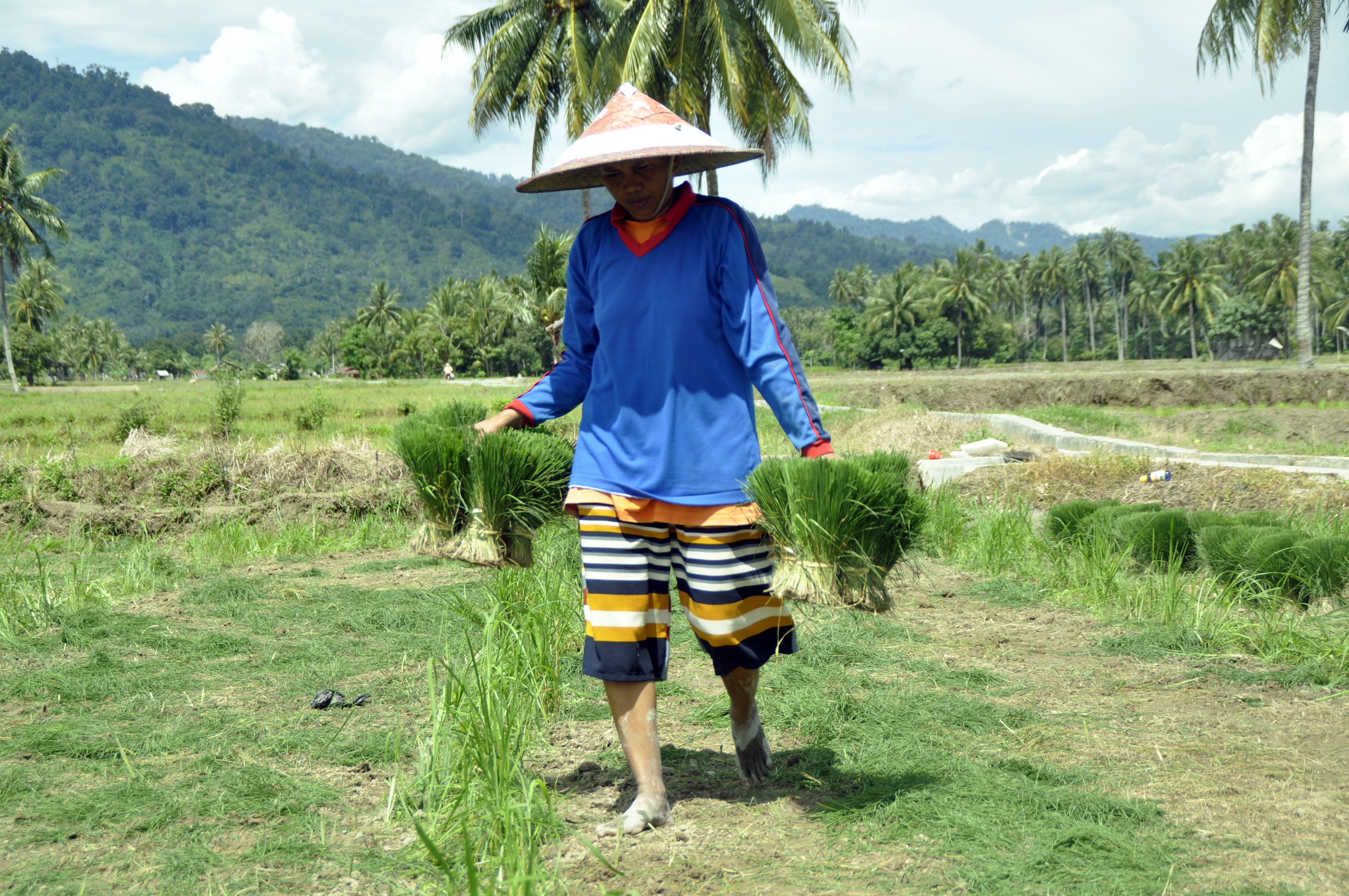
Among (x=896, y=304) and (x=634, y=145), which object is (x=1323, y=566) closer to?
(x=634, y=145)

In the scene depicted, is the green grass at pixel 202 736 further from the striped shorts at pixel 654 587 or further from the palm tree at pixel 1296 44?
the palm tree at pixel 1296 44

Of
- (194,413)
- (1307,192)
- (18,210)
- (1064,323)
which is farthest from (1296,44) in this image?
(1064,323)

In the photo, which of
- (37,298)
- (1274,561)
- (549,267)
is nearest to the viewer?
(1274,561)

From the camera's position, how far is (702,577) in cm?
235

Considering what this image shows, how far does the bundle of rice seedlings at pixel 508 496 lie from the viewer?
2.62 m

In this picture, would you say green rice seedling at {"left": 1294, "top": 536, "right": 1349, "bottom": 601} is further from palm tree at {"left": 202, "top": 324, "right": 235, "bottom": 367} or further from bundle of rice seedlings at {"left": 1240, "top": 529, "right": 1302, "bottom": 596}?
palm tree at {"left": 202, "top": 324, "right": 235, "bottom": 367}

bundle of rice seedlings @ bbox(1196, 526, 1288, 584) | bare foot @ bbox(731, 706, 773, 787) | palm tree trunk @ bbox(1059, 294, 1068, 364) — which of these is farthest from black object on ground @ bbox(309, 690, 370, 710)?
palm tree trunk @ bbox(1059, 294, 1068, 364)

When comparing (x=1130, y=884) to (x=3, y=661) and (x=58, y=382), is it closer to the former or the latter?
(x=3, y=661)

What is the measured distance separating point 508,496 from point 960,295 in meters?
64.5

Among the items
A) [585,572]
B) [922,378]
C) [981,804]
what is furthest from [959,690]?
[922,378]

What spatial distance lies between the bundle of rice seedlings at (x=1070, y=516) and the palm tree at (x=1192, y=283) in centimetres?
6236

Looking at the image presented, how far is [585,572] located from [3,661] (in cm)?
310

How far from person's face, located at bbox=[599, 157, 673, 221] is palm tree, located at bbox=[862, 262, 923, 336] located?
63.7m

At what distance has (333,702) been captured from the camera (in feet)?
11.1
